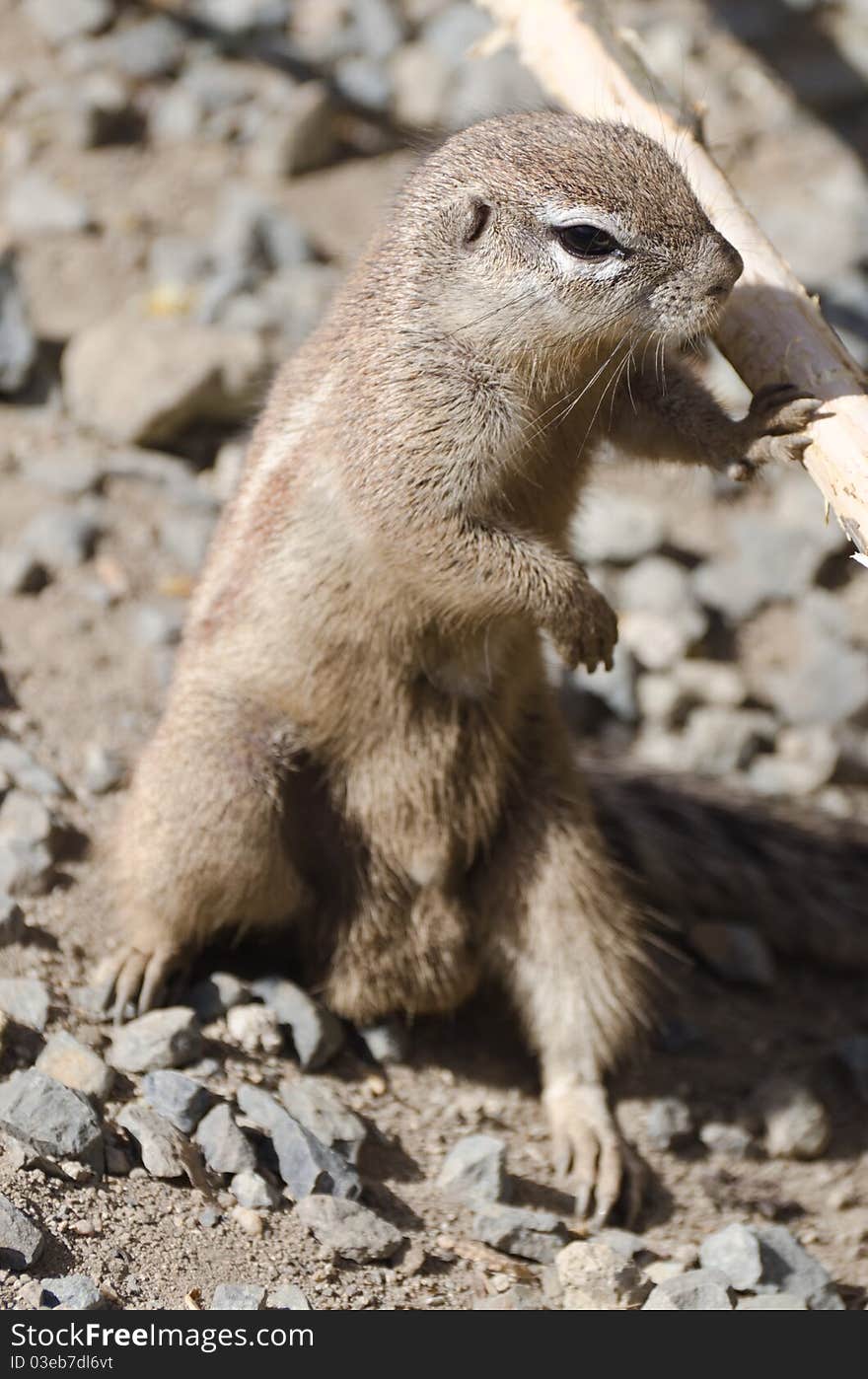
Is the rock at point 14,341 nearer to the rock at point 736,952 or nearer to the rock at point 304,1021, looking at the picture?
the rock at point 304,1021

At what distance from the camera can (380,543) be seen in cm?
451

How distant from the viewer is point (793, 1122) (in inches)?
207

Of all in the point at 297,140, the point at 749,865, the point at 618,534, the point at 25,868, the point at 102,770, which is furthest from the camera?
the point at 297,140

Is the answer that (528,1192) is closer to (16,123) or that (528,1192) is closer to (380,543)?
(380,543)

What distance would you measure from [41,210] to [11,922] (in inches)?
193

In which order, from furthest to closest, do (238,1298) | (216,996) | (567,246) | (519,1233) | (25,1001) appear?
(216,996), (25,1001), (519,1233), (567,246), (238,1298)

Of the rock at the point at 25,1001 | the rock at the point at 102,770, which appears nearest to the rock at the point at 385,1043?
the rock at the point at 25,1001

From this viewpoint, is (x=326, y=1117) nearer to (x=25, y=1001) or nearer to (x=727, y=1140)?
(x=25, y=1001)

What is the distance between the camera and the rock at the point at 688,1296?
165 inches

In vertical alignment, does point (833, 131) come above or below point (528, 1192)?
above

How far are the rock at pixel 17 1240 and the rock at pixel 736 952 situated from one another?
9.73ft

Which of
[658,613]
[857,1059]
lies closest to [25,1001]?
[857,1059]
